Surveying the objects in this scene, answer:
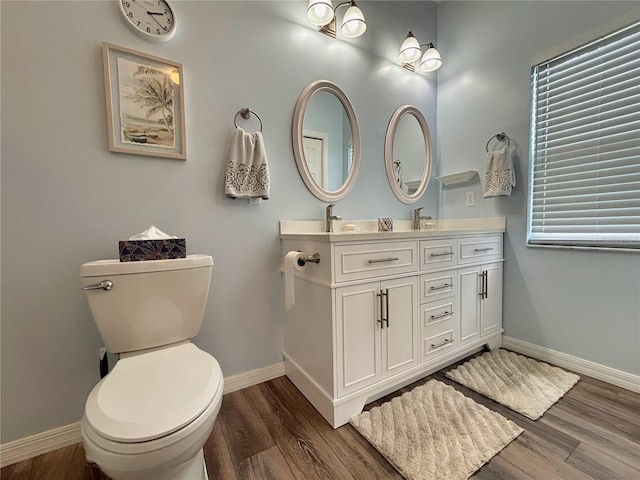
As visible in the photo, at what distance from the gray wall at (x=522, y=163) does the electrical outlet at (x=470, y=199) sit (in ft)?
0.11

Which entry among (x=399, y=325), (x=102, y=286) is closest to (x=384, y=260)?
(x=399, y=325)

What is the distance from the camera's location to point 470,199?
224 cm

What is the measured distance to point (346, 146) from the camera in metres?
1.96

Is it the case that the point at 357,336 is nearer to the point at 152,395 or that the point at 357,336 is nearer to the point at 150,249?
the point at 152,395

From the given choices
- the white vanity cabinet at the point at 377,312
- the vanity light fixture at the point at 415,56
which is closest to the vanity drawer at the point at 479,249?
the white vanity cabinet at the point at 377,312

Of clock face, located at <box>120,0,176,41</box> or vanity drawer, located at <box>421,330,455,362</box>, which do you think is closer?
clock face, located at <box>120,0,176,41</box>

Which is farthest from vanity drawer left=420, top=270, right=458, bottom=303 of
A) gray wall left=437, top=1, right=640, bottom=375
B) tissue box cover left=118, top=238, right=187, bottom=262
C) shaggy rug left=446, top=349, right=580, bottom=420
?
tissue box cover left=118, top=238, right=187, bottom=262

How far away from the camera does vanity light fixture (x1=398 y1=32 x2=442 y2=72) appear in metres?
2.06

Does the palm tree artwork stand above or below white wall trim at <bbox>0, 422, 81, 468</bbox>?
above

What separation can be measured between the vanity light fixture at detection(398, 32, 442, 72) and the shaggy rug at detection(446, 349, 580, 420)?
2.27 metres

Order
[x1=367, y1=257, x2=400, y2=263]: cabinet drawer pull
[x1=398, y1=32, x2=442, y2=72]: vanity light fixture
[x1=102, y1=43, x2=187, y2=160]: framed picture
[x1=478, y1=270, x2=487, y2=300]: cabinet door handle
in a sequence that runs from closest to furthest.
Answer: [x1=102, y1=43, x2=187, y2=160]: framed picture < [x1=367, y1=257, x2=400, y2=263]: cabinet drawer pull < [x1=478, y1=270, x2=487, y2=300]: cabinet door handle < [x1=398, y1=32, x2=442, y2=72]: vanity light fixture

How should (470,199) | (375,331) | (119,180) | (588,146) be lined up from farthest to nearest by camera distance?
(470,199), (588,146), (375,331), (119,180)

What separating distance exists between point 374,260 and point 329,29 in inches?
63.6

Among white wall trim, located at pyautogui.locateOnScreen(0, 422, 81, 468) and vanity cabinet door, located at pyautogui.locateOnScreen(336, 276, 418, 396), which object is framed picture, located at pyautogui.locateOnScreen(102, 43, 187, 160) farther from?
white wall trim, located at pyautogui.locateOnScreen(0, 422, 81, 468)
